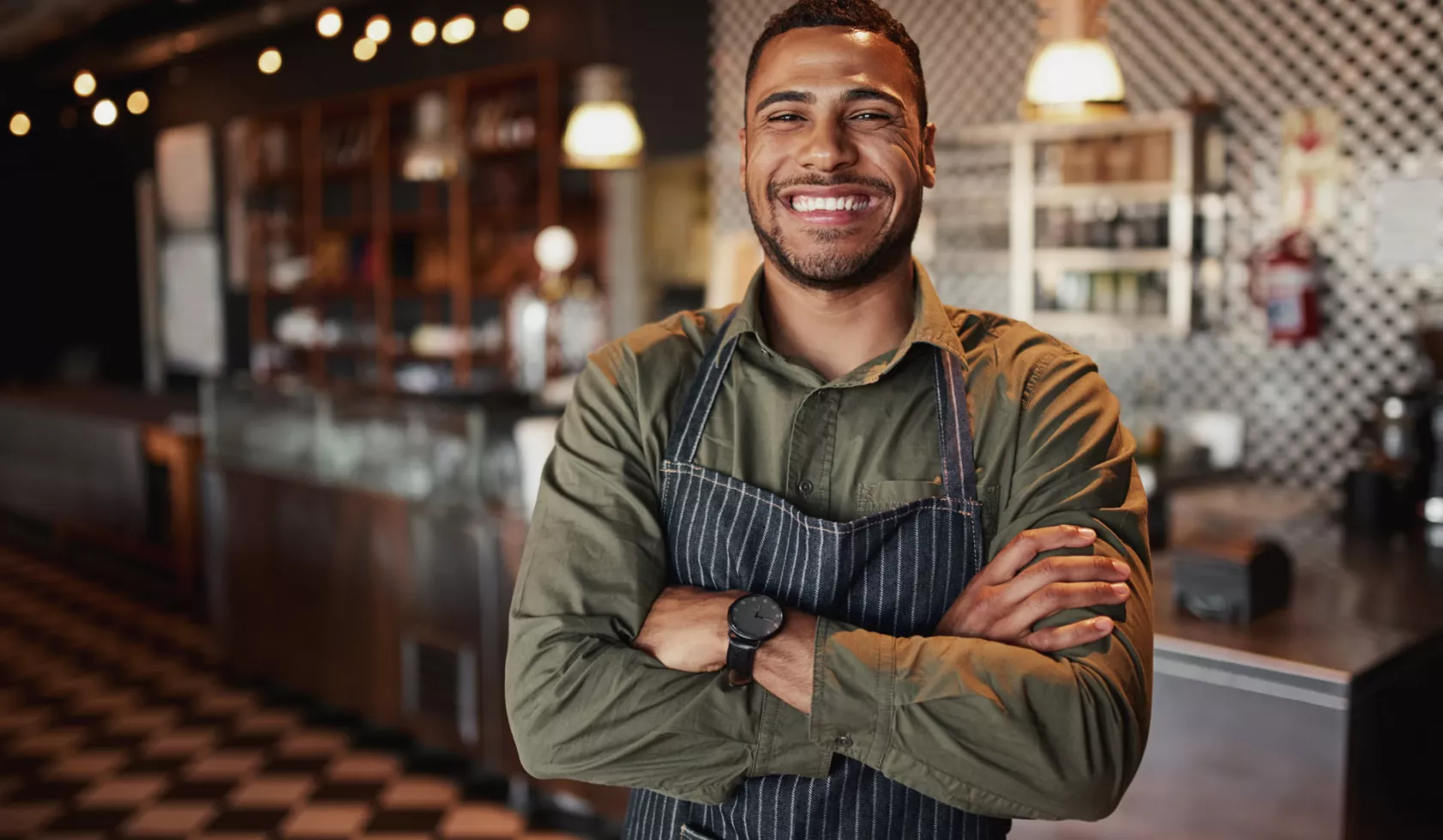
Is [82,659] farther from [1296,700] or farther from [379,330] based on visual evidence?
[1296,700]

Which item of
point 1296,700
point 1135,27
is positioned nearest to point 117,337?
point 1135,27

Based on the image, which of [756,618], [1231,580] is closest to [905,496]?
[756,618]

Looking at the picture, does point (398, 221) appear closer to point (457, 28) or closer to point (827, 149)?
point (457, 28)

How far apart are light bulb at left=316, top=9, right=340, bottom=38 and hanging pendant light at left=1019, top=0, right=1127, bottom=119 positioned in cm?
209

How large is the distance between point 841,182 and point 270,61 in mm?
3112

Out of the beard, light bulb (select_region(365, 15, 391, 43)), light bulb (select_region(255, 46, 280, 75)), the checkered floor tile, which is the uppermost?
light bulb (select_region(365, 15, 391, 43))

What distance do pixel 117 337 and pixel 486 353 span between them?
5.79 m

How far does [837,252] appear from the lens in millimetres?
1455

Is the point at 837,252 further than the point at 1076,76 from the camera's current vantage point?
No

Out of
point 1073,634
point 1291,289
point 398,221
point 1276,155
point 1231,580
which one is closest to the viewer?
point 1073,634

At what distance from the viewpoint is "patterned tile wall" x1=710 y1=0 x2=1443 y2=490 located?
15.8ft

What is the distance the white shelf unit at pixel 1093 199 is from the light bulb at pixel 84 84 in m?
3.73

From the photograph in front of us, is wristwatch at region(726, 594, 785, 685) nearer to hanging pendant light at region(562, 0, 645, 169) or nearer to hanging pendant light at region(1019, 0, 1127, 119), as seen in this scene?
hanging pendant light at region(1019, 0, 1127, 119)

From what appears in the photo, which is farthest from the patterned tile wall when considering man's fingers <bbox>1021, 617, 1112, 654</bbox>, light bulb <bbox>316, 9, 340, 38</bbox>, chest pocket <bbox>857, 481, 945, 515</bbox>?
man's fingers <bbox>1021, 617, 1112, 654</bbox>
